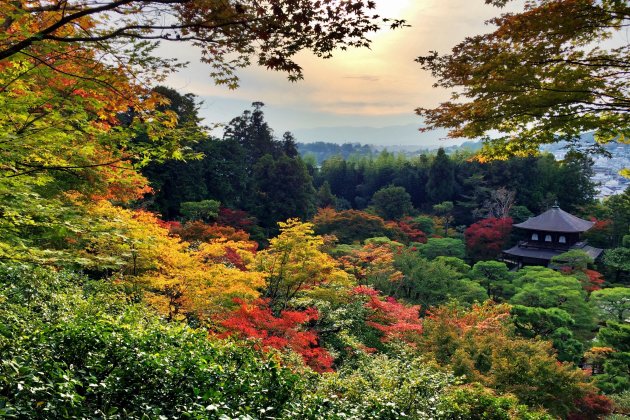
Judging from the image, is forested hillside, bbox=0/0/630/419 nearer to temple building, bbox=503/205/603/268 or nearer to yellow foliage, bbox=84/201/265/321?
yellow foliage, bbox=84/201/265/321

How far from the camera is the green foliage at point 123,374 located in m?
2.84

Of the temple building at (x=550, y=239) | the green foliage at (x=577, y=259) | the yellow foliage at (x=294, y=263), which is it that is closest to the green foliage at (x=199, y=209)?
the yellow foliage at (x=294, y=263)

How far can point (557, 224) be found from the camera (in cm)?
2658

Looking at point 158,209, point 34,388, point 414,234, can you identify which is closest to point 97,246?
point 34,388

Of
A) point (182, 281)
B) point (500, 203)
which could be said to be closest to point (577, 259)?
point (500, 203)

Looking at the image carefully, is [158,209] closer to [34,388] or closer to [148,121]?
[148,121]

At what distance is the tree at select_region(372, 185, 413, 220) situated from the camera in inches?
1414

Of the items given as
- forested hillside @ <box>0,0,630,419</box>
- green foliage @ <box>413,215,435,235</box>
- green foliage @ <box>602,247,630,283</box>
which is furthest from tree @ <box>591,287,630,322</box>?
green foliage @ <box>413,215,435,235</box>

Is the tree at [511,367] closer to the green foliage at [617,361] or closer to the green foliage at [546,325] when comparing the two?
the green foliage at [546,325]

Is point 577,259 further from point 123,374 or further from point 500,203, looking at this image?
point 123,374

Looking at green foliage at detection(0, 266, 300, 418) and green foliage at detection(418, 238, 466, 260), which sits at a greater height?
green foliage at detection(0, 266, 300, 418)

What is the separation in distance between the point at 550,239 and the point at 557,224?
1234mm

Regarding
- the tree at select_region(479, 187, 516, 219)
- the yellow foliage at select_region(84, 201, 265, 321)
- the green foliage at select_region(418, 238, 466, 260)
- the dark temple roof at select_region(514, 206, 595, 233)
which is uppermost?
the tree at select_region(479, 187, 516, 219)

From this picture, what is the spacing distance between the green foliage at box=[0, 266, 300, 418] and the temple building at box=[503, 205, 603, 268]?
87.9ft
